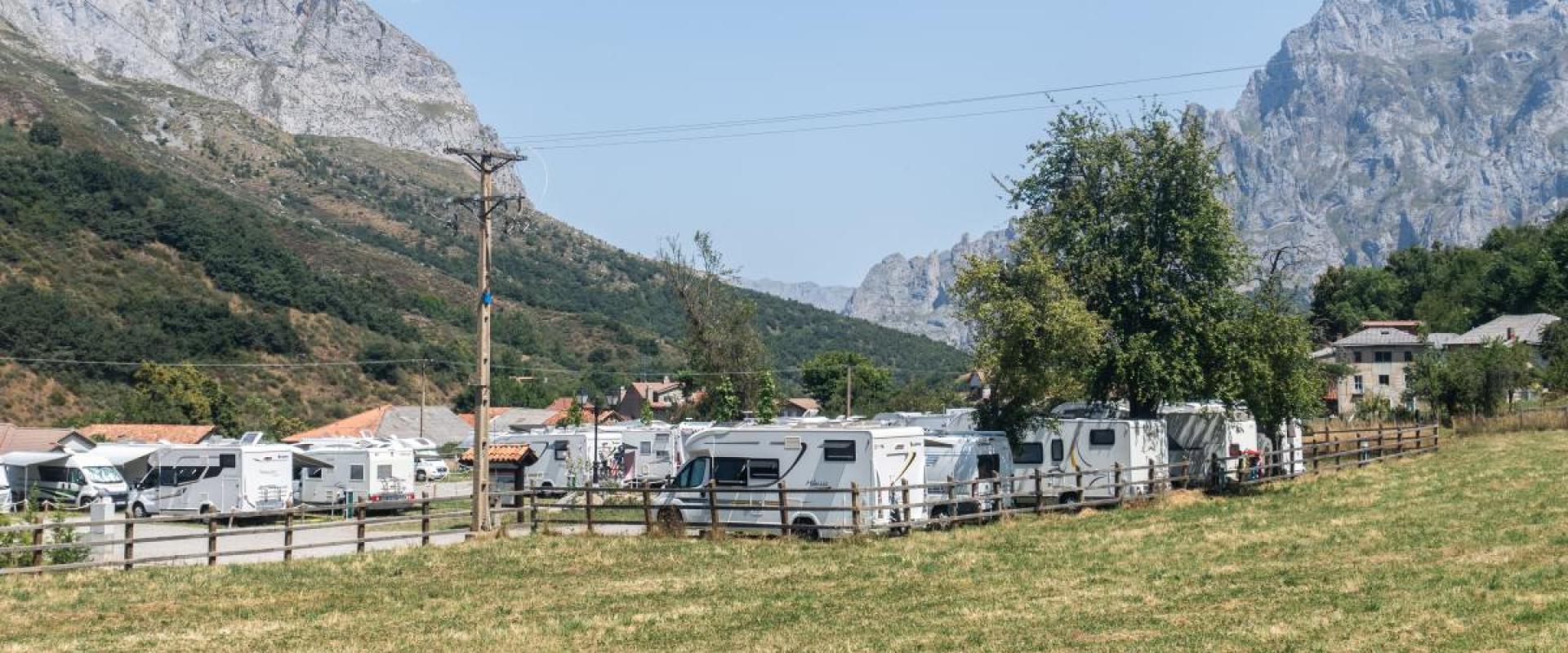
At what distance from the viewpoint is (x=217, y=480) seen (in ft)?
136

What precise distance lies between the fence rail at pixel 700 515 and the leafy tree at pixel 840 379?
247 ft

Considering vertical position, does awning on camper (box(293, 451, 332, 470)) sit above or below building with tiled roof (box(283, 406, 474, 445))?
below

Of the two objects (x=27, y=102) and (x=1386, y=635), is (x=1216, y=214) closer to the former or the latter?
(x=1386, y=635)

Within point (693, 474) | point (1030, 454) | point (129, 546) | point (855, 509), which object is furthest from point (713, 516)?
point (1030, 454)

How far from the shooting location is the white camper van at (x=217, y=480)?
41219 millimetres

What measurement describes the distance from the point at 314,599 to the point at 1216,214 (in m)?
27.4

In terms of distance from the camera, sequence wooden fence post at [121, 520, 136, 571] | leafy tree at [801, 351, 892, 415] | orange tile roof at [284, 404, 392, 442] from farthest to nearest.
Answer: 1. leafy tree at [801, 351, 892, 415]
2. orange tile roof at [284, 404, 392, 442]
3. wooden fence post at [121, 520, 136, 571]

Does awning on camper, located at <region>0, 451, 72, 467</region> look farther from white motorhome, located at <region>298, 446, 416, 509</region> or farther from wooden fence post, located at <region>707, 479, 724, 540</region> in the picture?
wooden fence post, located at <region>707, 479, 724, 540</region>

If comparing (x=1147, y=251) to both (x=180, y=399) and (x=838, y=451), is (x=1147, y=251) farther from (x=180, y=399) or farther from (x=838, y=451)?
(x=180, y=399)

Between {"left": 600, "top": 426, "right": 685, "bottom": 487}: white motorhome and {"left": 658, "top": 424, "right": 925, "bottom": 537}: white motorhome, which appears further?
{"left": 600, "top": 426, "right": 685, "bottom": 487}: white motorhome

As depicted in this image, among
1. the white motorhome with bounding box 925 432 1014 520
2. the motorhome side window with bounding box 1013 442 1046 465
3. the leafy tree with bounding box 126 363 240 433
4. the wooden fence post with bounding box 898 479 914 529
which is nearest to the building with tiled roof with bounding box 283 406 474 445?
the leafy tree with bounding box 126 363 240 433

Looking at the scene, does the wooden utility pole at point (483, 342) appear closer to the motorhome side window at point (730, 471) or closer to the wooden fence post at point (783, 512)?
the motorhome side window at point (730, 471)

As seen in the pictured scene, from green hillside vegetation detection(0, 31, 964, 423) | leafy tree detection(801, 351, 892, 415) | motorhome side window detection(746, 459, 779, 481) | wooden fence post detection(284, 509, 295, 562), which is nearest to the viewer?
wooden fence post detection(284, 509, 295, 562)

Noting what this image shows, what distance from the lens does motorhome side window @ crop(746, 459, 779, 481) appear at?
2948 cm
